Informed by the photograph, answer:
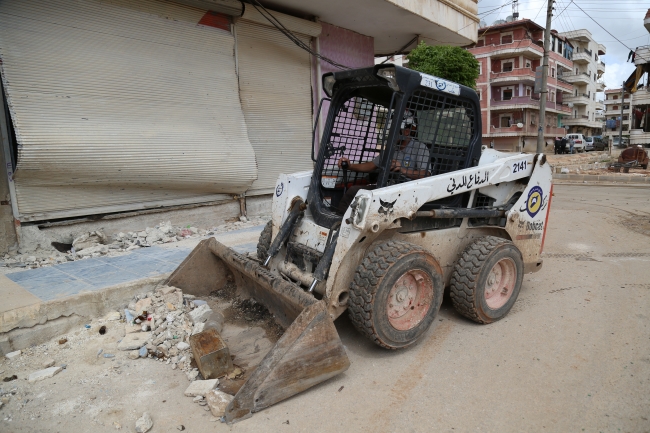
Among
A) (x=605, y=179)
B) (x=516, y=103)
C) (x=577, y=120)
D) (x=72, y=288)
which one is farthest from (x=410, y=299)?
(x=577, y=120)

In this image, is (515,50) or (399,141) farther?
(515,50)

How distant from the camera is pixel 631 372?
2.91m

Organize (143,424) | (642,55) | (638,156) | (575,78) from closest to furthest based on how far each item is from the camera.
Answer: (143,424) → (638,156) → (642,55) → (575,78)

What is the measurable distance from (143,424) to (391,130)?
266cm

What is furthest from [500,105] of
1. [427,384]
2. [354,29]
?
[427,384]

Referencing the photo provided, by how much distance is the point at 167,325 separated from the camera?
3631 mm

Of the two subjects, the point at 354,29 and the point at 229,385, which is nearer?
the point at 229,385

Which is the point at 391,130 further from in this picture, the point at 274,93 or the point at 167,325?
the point at 274,93

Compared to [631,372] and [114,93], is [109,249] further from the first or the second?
[631,372]

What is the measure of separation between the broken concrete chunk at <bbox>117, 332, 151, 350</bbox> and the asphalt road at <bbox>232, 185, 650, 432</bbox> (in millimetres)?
1394

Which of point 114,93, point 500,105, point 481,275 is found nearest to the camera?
point 481,275

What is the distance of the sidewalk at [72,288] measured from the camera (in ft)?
11.3

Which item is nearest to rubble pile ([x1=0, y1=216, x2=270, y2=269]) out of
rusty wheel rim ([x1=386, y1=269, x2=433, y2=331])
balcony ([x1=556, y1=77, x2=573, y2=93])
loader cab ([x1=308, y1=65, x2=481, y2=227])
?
loader cab ([x1=308, y1=65, x2=481, y2=227])

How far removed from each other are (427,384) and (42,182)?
201 inches
